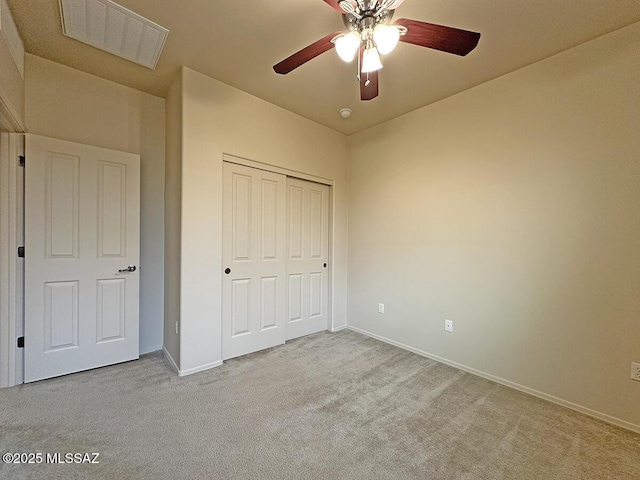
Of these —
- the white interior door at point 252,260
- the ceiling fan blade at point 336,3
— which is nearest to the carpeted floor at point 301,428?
the white interior door at point 252,260

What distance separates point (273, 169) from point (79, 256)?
1.94 meters

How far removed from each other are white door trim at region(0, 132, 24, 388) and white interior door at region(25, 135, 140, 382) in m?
0.05

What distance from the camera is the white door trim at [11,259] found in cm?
210

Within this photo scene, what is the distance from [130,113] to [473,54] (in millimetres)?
3120

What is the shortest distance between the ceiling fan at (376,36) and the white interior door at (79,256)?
6.54 ft

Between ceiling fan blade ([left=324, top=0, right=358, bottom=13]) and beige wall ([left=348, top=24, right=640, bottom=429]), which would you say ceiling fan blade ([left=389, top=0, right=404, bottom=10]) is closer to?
ceiling fan blade ([left=324, top=0, right=358, bottom=13])

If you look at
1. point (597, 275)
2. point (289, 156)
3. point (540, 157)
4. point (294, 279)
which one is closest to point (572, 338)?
point (597, 275)

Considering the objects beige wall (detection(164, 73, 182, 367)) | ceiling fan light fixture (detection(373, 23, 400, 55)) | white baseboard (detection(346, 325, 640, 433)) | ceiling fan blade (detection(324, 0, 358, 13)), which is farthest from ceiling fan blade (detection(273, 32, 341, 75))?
white baseboard (detection(346, 325, 640, 433))

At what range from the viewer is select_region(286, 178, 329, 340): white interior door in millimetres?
3289

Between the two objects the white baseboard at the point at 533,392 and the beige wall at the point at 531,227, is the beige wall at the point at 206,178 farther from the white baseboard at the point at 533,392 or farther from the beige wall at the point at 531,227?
the white baseboard at the point at 533,392

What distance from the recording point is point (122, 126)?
2.67m

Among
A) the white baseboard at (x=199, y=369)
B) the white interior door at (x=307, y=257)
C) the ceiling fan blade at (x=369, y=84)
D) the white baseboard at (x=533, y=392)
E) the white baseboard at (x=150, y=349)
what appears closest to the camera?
the ceiling fan blade at (x=369, y=84)

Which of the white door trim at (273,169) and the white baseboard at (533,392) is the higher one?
the white door trim at (273,169)

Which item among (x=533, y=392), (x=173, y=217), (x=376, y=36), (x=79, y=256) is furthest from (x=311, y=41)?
(x=533, y=392)
